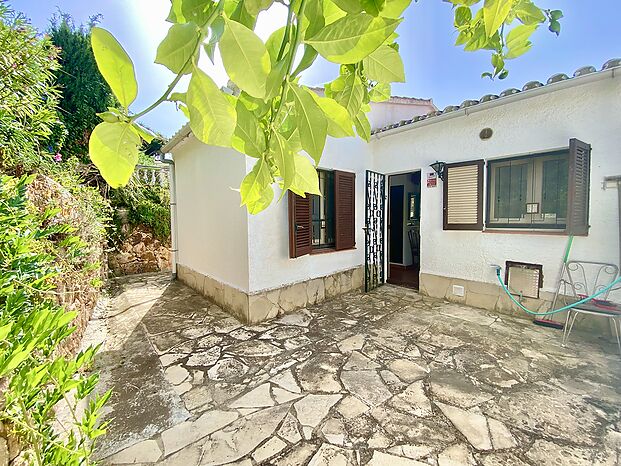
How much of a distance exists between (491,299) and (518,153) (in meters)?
2.35

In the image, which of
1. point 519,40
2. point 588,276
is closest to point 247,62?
point 519,40

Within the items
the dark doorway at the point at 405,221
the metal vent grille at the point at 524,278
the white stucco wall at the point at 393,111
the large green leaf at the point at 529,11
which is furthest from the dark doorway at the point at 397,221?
the large green leaf at the point at 529,11

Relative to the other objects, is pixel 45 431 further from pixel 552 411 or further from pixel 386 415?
pixel 552 411

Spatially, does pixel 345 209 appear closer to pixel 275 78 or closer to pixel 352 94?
pixel 352 94

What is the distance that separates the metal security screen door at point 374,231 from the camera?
18.3 ft

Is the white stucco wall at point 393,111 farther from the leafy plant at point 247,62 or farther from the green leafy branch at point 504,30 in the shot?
the leafy plant at point 247,62

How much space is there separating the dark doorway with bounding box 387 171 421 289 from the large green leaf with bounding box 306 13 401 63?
717 cm

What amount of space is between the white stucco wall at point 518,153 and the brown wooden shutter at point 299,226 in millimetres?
2343

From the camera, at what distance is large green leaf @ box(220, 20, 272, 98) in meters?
0.37

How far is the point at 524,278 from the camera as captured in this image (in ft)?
13.7

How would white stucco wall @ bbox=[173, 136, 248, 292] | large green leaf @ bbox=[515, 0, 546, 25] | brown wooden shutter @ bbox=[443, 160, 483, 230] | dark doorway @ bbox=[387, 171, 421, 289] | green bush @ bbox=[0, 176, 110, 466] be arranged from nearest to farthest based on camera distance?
large green leaf @ bbox=[515, 0, 546, 25]
green bush @ bbox=[0, 176, 110, 466]
white stucco wall @ bbox=[173, 136, 248, 292]
brown wooden shutter @ bbox=[443, 160, 483, 230]
dark doorway @ bbox=[387, 171, 421, 289]

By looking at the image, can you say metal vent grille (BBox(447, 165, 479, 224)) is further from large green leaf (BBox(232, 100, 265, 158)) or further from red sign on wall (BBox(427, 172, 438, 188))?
large green leaf (BBox(232, 100, 265, 158))

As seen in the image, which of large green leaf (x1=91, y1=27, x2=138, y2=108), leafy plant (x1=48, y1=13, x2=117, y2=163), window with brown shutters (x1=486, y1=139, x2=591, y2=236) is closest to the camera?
large green leaf (x1=91, y1=27, x2=138, y2=108)

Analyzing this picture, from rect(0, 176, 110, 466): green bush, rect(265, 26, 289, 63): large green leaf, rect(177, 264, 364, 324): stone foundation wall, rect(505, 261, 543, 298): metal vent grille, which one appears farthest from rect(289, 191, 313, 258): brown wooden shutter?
rect(265, 26, 289, 63): large green leaf
